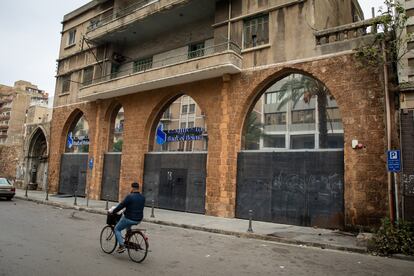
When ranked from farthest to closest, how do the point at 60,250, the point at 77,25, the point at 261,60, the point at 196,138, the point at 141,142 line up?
1. the point at 77,25
2. the point at 141,142
3. the point at 196,138
4. the point at 261,60
5. the point at 60,250

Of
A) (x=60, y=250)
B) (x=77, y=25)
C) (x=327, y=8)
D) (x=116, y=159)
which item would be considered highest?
(x=77, y=25)

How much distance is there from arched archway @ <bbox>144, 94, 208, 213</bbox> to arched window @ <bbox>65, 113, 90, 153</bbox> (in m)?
7.36

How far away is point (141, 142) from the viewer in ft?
64.5

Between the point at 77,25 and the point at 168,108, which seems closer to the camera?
the point at 168,108

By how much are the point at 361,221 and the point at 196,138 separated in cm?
891

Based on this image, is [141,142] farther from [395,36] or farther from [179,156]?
[395,36]

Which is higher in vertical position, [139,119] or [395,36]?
[395,36]

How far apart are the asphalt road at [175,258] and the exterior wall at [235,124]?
384cm

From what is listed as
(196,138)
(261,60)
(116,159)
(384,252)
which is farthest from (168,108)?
(384,252)

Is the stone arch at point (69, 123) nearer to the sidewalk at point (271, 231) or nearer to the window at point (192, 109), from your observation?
the window at point (192, 109)

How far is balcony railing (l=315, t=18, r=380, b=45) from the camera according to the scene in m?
12.4

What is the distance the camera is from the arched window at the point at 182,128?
1753cm

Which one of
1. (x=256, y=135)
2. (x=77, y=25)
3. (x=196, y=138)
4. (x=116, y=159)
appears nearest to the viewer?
(x=256, y=135)

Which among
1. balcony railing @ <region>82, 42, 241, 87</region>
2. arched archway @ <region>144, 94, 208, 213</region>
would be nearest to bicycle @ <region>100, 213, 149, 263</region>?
arched archway @ <region>144, 94, 208, 213</region>
